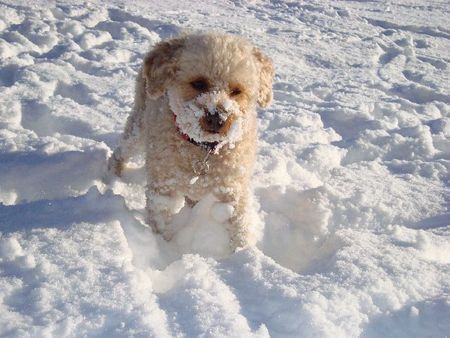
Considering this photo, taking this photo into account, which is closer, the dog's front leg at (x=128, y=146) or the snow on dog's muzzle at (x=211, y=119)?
the snow on dog's muzzle at (x=211, y=119)

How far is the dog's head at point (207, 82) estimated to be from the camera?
2799 millimetres

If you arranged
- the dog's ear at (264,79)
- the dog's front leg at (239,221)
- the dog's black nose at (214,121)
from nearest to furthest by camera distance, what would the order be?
the dog's black nose at (214,121) < the dog's front leg at (239,221) < the dog's ear at (264,79)

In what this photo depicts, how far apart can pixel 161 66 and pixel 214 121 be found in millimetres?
651

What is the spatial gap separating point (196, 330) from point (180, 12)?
8432 millimetres

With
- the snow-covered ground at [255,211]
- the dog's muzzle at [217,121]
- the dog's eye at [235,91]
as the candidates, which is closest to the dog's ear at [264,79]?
the dog's eye at [235,91]

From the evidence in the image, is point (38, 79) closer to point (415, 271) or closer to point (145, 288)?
point (145, 288)

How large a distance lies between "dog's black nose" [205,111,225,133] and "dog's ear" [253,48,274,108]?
624 millimetres

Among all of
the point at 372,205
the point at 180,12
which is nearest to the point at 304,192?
the point at 372,205

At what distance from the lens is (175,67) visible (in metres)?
3.06

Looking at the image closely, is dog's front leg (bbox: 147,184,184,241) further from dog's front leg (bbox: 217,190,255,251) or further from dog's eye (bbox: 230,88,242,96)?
dog's eye (bbox: 230,88,242,96)

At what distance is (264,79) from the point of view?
330cm

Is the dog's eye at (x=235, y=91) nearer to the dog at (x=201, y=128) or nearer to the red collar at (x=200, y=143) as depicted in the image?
the dog at (x=201, y=128)

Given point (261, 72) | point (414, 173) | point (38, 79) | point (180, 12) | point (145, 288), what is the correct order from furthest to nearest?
point (180, 12), point (38, 79), point (414, 173), point (261, 72), point (145, 288)

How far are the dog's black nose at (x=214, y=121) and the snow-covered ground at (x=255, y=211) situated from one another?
64cm
